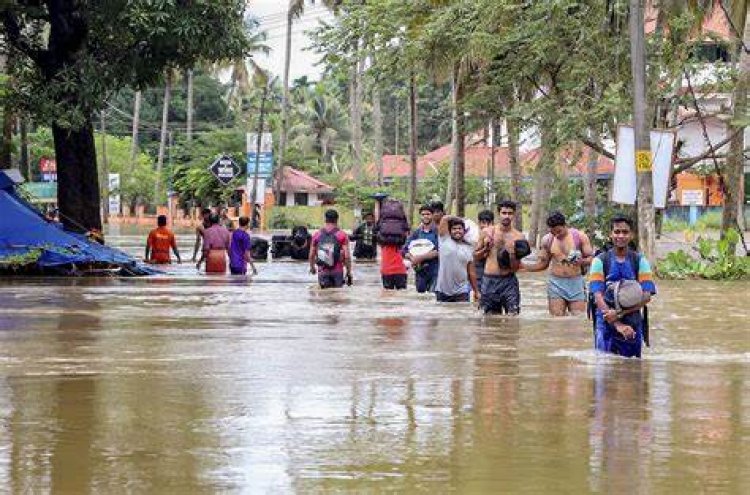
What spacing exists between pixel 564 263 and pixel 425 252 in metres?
4.57

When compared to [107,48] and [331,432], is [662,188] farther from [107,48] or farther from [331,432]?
[331,432]

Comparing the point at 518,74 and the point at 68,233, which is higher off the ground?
the point at 518,74

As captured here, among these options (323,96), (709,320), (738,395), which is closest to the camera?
(738,395)

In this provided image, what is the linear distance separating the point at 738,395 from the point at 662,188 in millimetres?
15253

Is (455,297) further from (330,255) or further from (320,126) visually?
(320,126)

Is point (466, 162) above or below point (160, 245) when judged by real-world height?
above

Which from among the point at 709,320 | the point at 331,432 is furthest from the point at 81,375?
the point at 709,320

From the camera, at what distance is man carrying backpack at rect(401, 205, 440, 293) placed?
64.6 ft

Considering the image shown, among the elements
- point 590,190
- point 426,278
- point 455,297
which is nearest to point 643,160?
point 426,278

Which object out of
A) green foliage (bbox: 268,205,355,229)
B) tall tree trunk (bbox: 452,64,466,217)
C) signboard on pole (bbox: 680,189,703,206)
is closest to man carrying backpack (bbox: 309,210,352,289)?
tall tree trunk (bbox: 452,64,466,217)

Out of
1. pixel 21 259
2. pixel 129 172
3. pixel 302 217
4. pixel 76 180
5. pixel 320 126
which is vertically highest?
pixel 320 126

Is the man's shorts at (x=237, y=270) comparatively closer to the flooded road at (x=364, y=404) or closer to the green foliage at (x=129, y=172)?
the flooded road at (x=364, y=404)

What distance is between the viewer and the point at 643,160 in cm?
2480

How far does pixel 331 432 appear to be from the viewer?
29.1 feet
